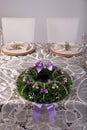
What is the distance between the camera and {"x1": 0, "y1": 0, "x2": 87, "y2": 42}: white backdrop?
2.26 meters

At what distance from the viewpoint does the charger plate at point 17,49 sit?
1.62m

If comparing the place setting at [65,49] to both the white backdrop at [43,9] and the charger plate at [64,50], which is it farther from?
the white backdrop at [43,9]

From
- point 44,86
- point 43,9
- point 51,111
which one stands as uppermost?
point 43,9

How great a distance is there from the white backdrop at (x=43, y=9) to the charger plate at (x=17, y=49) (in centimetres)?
70

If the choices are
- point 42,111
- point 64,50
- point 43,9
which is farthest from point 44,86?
point 43,9

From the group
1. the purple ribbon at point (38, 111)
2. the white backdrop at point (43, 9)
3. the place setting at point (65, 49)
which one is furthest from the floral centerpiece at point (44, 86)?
the white backdrop at point (43, 9)

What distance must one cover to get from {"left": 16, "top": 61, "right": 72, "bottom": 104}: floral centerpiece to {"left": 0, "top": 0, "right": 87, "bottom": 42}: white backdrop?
4.04 feet

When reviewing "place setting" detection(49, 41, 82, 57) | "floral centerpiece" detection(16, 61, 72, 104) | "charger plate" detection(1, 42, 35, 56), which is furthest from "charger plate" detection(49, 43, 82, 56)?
"floral centerpiece" detection(16, 61, 72, 104)

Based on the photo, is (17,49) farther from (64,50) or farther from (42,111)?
(42,111)

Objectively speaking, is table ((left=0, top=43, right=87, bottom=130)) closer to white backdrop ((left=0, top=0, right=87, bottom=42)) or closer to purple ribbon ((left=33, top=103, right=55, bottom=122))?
purple ribbon ((left=33, top=103, right=55, bottom=122))

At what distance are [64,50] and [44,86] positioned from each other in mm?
635

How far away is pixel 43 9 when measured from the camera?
2.30 m

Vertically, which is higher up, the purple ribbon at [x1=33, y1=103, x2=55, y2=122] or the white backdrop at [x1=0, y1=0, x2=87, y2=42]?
the white backdrop at [x1=0, y1=0, x2=87, y2=42]

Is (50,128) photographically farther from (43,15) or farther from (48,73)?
(43,15)
